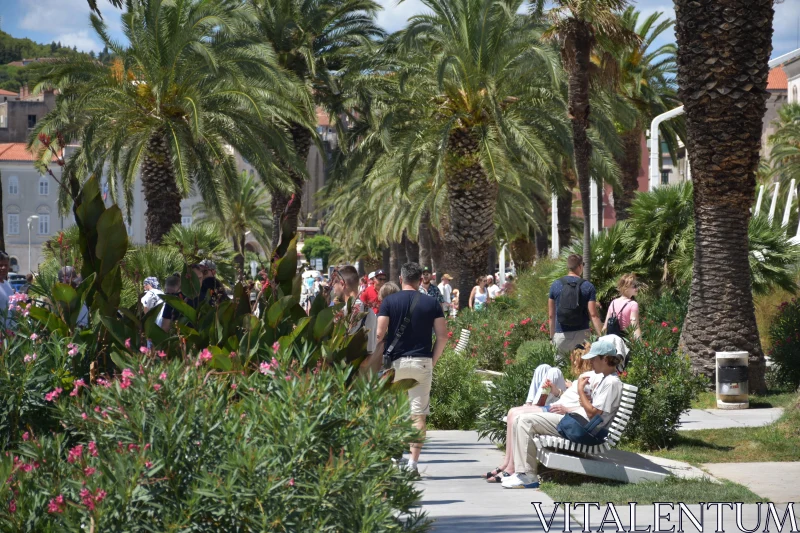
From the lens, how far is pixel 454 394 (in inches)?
439

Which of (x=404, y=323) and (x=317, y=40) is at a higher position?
(x=317, y=40)

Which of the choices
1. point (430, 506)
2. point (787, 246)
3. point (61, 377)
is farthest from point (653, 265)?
point (61, 377)

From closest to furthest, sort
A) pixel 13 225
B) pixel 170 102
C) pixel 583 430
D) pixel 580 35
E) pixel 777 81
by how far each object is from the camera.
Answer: pixel 583 430 → pixel 170 102 → pixel 580 35 → pixel 777 81 → pixel 13 225

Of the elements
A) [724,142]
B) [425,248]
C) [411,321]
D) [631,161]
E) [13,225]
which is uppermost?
[13,225]

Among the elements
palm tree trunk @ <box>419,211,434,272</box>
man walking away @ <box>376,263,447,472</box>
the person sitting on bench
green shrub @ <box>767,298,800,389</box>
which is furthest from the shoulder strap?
palm tree trunk @ <box>419,211,434,272</box>

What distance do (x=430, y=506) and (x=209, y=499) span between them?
3263 mm

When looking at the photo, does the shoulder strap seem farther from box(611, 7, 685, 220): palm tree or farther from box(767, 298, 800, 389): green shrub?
box(611, 7, 685, 220): palm tree

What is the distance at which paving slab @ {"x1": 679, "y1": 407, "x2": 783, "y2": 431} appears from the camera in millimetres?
10523

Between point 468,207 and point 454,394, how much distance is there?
1221cm

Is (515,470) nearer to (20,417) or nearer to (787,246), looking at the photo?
(20,417)

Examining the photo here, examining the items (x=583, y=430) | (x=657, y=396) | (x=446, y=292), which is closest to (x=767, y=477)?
(x=657, y=396)

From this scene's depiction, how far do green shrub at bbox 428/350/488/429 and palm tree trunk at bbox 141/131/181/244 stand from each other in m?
11.0

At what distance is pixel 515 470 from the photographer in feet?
24.8

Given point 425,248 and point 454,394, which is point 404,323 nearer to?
point 454,394
